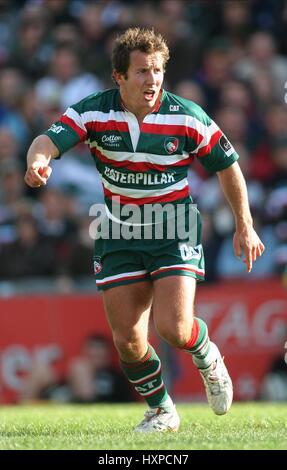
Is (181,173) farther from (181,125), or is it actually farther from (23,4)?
(23,4)

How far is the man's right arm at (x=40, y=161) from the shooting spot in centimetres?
601

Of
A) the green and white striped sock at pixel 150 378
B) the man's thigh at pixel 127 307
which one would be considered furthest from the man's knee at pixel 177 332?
the green and white striped sock at pixel 150 378

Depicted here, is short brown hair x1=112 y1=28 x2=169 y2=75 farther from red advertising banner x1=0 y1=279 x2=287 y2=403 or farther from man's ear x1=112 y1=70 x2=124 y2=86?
red advertising banner x1=0 y1=279 x2=287 y2=403

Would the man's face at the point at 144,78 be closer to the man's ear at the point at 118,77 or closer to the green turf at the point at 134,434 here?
the man's ear at the point at 118,77

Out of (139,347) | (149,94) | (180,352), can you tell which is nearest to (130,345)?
(139,347)

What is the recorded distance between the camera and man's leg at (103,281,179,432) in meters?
6.55

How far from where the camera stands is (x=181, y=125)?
650cm

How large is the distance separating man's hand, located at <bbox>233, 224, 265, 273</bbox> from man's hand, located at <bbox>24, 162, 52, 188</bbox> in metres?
1.30

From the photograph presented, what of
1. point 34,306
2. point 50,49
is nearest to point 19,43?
point 50,49

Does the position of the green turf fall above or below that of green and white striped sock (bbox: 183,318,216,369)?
below

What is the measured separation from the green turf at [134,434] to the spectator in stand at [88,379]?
11.3ft

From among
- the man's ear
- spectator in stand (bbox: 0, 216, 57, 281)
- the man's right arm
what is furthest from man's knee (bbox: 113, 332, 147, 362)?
spectator in stand (bbox: 0, 216, 57, 281)

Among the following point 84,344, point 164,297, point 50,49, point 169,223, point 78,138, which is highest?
point 50,49

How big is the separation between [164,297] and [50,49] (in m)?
9.59
